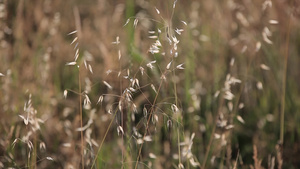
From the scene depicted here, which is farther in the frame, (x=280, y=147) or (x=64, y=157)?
(x=64, y=157)

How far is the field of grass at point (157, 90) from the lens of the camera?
6.60 ft

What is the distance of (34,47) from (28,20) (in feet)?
1.23

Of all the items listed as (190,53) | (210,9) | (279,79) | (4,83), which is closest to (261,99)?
(279,79)

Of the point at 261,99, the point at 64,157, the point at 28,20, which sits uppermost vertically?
the point at 28,20

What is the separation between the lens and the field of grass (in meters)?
2.01

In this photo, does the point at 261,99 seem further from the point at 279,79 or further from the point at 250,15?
the point at 250,15

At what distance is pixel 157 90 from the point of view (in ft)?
7.99

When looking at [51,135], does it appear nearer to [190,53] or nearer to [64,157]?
[64,157]

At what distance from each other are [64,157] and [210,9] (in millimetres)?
1750

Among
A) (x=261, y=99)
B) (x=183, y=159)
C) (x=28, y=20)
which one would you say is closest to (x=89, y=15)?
(x=28, y=20)

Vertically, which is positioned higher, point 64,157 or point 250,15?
point 250,15

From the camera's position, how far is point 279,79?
A: 255cm

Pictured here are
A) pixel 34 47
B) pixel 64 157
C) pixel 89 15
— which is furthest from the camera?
pixel 89 15

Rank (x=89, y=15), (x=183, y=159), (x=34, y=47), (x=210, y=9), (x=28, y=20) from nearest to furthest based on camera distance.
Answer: (x=183, y=159)
(x=34, y=47)
(x=28, y=20)
(x=210, y=9)
(x=89, y=15)
